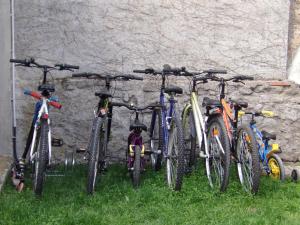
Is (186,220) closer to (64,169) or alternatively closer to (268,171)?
(268,171)

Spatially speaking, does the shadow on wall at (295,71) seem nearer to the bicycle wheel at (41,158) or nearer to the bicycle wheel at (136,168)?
the bicycle wheel at (136,168)

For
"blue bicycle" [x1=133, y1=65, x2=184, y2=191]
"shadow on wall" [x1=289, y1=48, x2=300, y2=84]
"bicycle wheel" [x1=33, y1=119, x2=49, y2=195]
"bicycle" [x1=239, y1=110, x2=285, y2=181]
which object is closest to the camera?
"bicycle wheel" [x1=33, y1=119, x2=49, y2=195]

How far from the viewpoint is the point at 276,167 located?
20.7 ft

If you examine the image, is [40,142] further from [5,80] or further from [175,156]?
[5,80]

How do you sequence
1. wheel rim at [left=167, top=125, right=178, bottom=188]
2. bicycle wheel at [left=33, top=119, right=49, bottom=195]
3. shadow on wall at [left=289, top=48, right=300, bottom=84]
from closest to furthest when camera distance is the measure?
bicycle wheel at [left=33, top=119, right=49, bottom=195]
wheel rim at [left=167, top=125, right=178, bottom=188]
shadow on wall at [left=289, top=48, right=300, bottom=84]

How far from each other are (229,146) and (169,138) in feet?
2.20

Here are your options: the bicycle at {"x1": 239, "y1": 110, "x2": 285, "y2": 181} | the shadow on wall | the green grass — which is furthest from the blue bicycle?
the shadow on wall

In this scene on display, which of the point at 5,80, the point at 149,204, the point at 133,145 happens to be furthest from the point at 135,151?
the point at 5,80

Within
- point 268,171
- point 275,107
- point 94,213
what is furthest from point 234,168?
point 94,213

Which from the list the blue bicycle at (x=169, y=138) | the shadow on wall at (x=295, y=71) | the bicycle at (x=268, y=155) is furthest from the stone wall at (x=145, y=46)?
the bicycle at (x=268, y=155)

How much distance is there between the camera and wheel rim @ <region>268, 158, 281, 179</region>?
20.6ft

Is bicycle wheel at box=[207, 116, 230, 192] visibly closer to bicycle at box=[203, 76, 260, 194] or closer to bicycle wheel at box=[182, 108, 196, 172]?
bicycle at box=[203, 76, 260, 194]

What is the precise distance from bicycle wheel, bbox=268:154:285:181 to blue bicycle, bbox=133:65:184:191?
127 centimetres

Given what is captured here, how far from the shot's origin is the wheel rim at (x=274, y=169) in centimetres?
628
